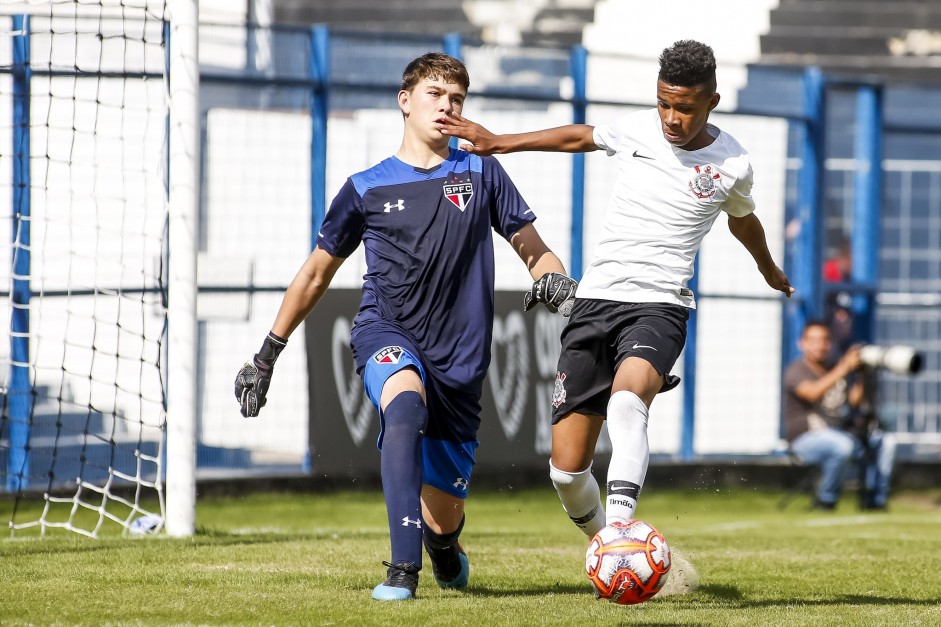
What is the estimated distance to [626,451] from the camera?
510 cm

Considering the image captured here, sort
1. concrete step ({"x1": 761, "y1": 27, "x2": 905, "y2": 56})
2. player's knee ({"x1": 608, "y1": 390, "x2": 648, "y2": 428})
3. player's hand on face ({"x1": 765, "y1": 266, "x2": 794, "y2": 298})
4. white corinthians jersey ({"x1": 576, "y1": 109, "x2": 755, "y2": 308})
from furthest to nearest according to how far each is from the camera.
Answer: concrete step ({"x1": 761, "y1": 27, "x2": 905, "y2": 56})
player's hand on face ({"x1": 765, "y1": 266, "x2": 794, "y2": 298})
white corinthians jersey ({"x1": 576, "y1": 109, "x2": 755, "y2": 308})
player's knee ({"x1": 608, "y1": 390, "x2": 648, "y2": 428})

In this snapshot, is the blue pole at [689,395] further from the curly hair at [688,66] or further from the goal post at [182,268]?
the curly hair at [688,66]

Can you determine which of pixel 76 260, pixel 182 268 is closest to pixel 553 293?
pixel 182 268

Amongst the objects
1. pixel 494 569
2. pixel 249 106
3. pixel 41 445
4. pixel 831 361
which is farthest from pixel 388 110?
pixel 494 569

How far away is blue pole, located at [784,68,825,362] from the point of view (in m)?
13.5

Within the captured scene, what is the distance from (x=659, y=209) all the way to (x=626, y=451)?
1.02m

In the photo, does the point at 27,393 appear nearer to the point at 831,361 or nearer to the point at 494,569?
the point at 494,569

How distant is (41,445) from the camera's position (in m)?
10.2

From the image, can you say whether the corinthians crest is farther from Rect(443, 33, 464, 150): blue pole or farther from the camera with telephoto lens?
the camera with telephoto lens

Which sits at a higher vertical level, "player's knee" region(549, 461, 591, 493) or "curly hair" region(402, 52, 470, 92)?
"curly hair" region(402, 52, 470, 92)

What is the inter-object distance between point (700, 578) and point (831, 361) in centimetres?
722

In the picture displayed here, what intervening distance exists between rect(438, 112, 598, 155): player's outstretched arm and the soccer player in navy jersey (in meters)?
0.21

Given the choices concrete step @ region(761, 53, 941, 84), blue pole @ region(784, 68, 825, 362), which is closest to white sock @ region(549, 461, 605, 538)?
blue pole @ region(784, 68, 825, 362)

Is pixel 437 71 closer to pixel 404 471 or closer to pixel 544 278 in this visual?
pixel 544 278
